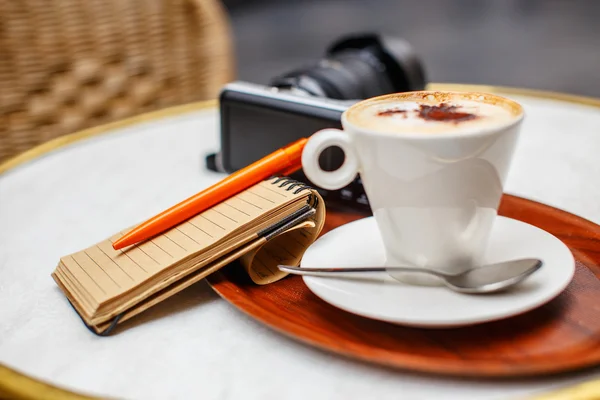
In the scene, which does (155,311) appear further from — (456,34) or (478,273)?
(456,34)

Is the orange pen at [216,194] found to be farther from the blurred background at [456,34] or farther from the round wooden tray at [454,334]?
the blurred background at [456,34]

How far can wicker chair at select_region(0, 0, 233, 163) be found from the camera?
3.88 feet

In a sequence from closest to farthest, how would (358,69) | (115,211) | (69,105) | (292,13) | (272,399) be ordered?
1. (272,399)
2. (115,211)
3. (358,69)
4. (69,105)
5. (292,13)

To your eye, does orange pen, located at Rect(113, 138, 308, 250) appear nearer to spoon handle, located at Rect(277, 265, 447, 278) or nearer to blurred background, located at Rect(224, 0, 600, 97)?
spoon handle, located at Rect(277, 265, 447, 278)

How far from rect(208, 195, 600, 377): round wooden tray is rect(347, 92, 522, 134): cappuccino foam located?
4.5 inches

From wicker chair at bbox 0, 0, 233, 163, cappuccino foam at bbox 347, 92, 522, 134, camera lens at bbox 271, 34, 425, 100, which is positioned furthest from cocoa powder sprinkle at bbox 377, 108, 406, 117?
wicker chair at bbox 0, 0, 233, 163

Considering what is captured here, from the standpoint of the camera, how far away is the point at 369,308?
36 cm

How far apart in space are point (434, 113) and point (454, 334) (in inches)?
5.3

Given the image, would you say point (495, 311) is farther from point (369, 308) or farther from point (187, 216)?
point (187, 216)

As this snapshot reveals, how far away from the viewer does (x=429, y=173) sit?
1.21 feet

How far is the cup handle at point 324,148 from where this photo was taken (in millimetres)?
390

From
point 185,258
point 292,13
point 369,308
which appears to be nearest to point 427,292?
point 369,308

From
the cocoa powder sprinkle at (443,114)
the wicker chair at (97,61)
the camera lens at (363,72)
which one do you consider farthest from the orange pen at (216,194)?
the wicker chair at (97,61)

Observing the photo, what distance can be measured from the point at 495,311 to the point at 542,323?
4 cm
